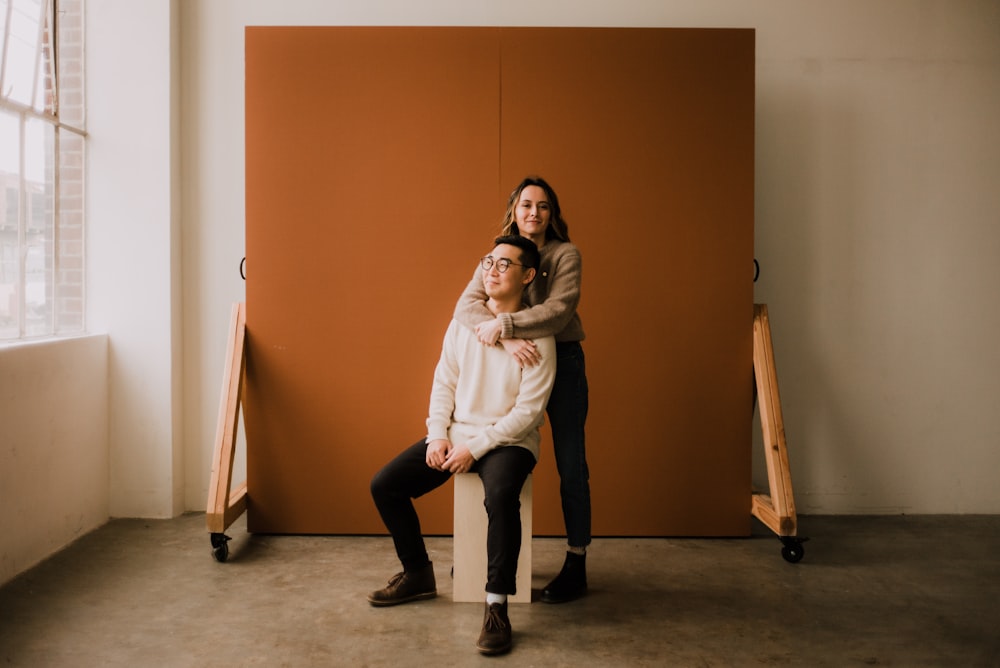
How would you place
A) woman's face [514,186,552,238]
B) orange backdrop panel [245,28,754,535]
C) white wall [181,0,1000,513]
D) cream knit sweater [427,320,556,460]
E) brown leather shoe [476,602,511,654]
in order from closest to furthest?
brown leather shoe [476,602,511,654], cream knit sweater [427,320,556,460], woman's face [514,186,552,238], orange backdrop panel [245,28,754,535], white wall [181,0,1000,513]

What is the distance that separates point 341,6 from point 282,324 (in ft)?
5.52

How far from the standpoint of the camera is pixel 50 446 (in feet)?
10.1

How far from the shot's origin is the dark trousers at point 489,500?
2.34 m

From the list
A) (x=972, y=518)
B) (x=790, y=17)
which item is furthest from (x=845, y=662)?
(x=790, y=17)

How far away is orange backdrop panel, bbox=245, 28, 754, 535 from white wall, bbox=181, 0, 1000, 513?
18.5 inches

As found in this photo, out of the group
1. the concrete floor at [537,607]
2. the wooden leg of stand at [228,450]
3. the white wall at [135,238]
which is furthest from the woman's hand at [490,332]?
the white wall at [135,238]

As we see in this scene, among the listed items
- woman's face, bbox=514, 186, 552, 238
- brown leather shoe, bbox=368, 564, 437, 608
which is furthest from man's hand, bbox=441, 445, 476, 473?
woman's face, bbox=514, 186, 552, 238

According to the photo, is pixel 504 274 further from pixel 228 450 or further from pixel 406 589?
pixel 228 450

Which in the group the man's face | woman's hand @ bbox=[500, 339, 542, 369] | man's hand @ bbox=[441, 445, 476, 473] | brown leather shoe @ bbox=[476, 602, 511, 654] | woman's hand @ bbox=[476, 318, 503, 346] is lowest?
brown leather shoe @ bbox=[476, 602, 511, 654]

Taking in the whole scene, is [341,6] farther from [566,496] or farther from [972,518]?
[972,518]

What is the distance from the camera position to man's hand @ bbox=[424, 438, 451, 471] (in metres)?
2.51

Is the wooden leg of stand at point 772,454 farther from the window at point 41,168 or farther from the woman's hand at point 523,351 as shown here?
the window at point 41,168

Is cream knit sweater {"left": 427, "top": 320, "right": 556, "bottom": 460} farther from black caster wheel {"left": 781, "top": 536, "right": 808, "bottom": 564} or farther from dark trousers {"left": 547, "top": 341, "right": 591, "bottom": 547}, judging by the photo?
black caster wheel {"left": 781, "top": 536, "right": 808, "bottom": 564}

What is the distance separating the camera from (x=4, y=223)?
301cm
